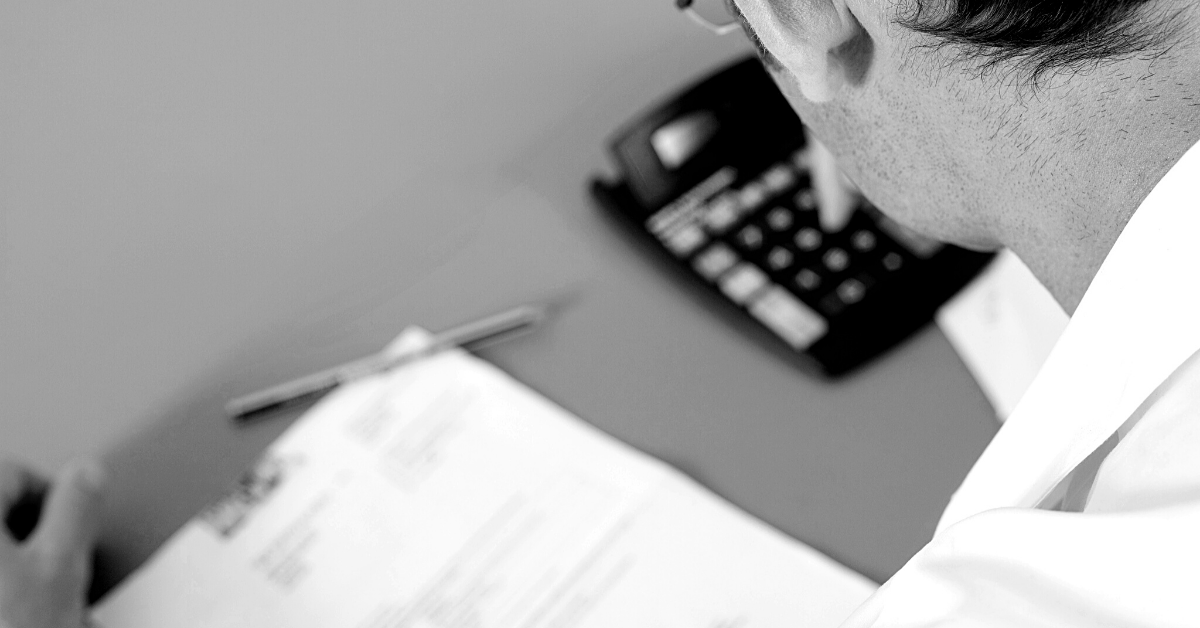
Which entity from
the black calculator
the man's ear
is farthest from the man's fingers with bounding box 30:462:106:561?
the man's ear

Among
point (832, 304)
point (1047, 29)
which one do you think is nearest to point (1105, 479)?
point (1047, 29)

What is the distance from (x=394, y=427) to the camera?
2.21 ft

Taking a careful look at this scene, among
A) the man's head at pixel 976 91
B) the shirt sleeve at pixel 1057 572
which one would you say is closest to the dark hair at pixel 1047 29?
the man's head at pixel 976 91

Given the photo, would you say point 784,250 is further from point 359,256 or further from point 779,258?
point 359,256

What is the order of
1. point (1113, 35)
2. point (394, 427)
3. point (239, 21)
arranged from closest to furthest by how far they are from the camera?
point (1113, 35) < point (394, 427) < point (239, 21)

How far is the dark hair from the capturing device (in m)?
0.36

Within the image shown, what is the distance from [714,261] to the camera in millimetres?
705

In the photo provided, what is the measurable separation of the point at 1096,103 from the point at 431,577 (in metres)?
0.40

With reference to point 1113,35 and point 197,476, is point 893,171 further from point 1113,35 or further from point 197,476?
point 197,476

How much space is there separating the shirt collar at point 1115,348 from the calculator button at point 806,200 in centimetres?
27

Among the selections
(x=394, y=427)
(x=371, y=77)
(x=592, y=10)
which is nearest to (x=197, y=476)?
(x=394, y=427)

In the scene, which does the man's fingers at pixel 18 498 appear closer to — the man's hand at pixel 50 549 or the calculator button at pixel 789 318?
the man's hand at pixel 50 549

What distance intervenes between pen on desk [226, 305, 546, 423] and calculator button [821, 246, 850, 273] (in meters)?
0.18

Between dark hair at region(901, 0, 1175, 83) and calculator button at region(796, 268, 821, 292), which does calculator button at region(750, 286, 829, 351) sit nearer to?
calculator button at region(796, 268, 821, 292)
